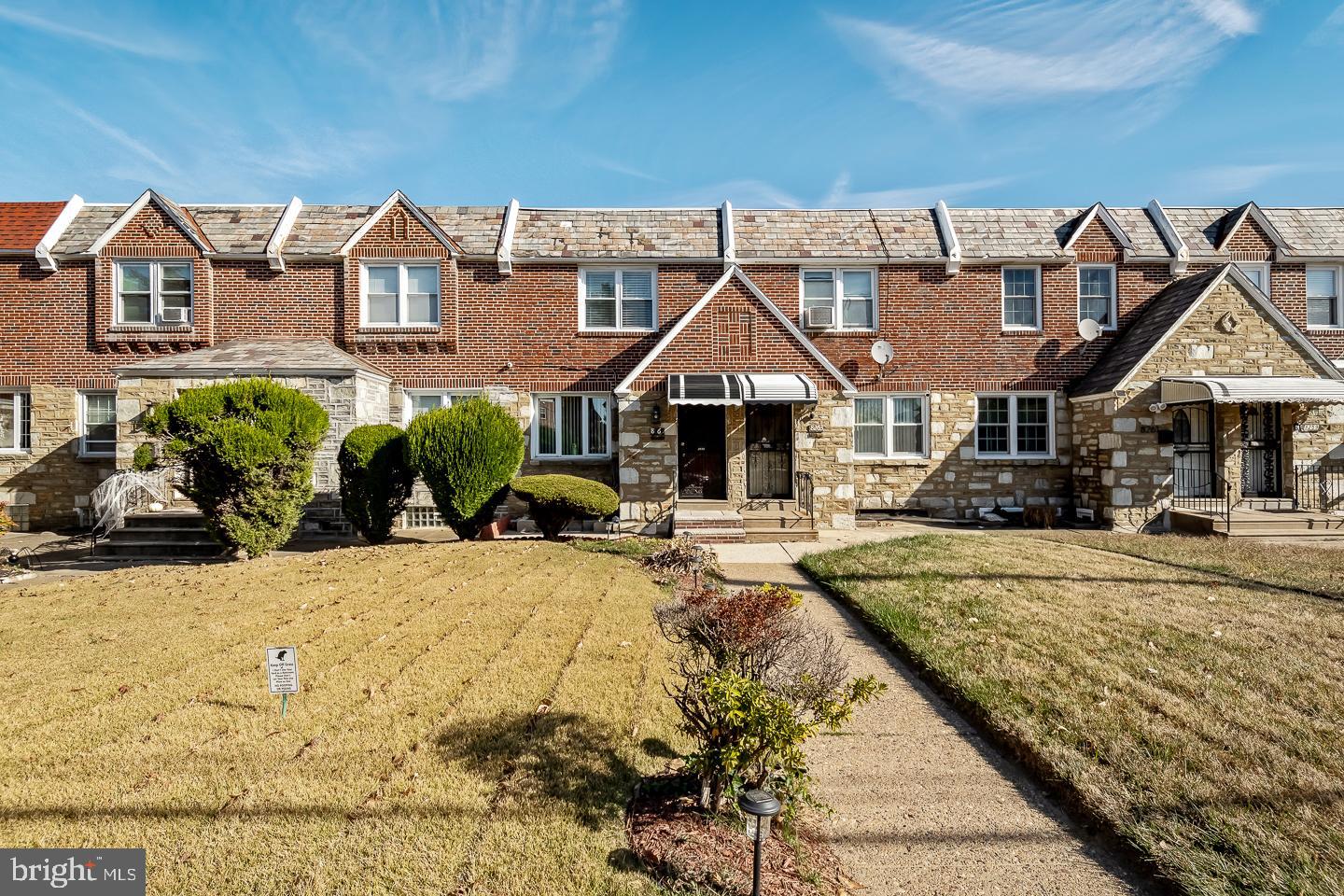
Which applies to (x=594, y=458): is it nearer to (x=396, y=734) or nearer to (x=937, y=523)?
(x=937, y=523)

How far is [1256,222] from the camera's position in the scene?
722 inches

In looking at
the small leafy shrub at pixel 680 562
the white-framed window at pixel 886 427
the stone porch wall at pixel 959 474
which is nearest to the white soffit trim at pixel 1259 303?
the stone porch wall at pixel 959 474

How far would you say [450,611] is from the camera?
827cm

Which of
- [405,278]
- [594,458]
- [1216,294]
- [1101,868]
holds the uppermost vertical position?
[405,278]

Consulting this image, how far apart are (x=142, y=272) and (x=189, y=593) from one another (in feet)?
41.2

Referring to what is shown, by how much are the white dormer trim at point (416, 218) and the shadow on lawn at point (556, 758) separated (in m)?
15.1

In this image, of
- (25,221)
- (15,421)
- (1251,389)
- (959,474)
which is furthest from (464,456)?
(1251,389)

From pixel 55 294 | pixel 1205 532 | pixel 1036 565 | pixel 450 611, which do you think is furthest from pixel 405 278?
pixel 1205 532

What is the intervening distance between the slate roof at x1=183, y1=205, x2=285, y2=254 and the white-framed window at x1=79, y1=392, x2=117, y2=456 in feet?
16.4

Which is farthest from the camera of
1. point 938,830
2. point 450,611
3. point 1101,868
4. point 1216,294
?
point 1216,294

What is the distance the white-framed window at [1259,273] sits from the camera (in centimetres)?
1819

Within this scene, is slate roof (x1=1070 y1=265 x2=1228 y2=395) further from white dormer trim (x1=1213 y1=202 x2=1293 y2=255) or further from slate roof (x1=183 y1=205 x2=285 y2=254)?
slate roof (x1=183 y1=205 x2=285 y2=254)

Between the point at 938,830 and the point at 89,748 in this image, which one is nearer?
the point at 938,830

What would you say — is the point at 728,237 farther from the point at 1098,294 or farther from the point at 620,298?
the point at 1098,294
